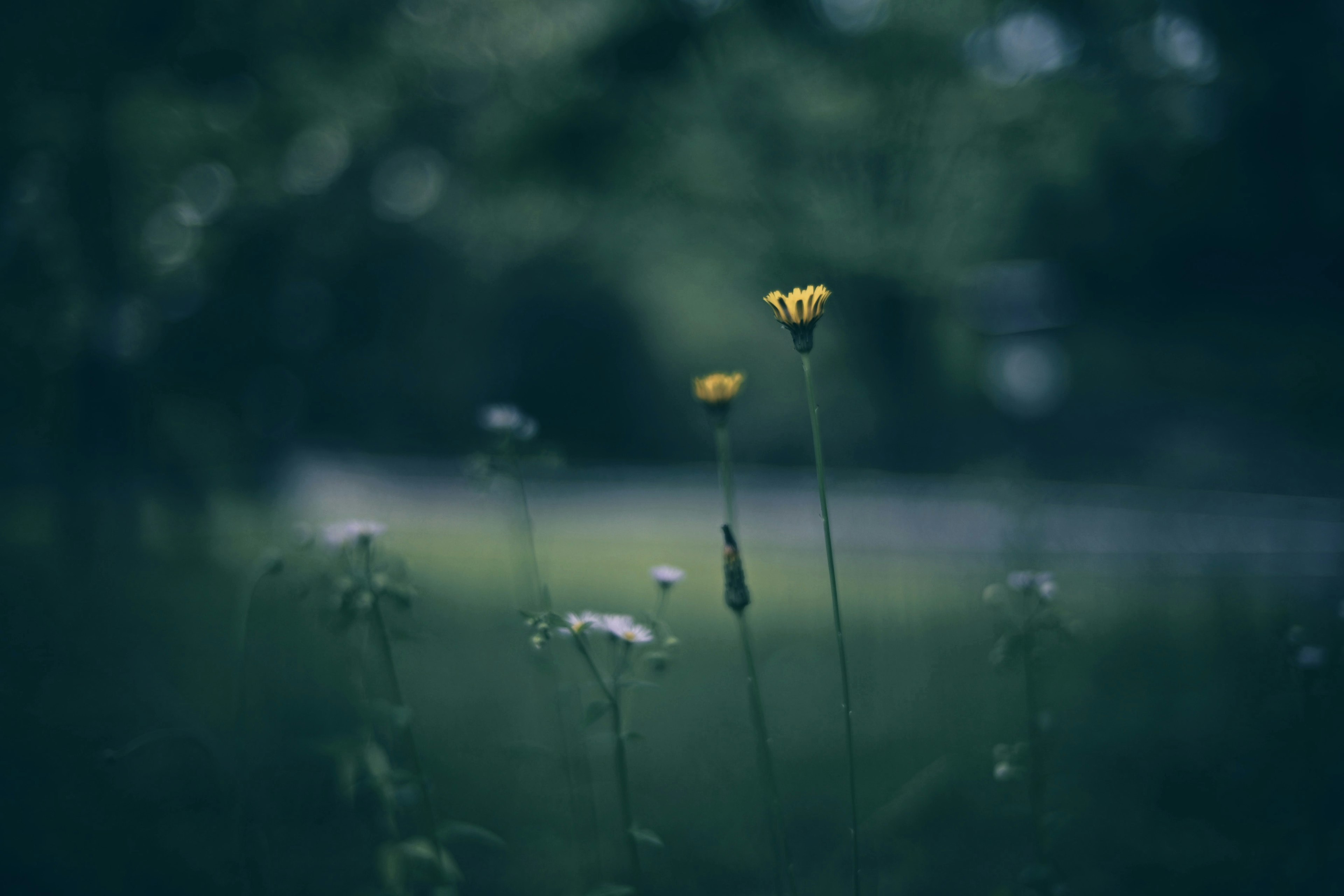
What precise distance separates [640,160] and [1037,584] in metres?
3.01

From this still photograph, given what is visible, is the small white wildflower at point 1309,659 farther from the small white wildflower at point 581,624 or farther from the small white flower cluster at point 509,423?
the small white flower cluster at point 509,423

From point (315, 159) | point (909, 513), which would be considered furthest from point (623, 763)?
point (909, 513)

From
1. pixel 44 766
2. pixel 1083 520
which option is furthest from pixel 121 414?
pixel 1083 520

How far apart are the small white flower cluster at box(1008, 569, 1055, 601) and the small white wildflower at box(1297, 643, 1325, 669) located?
496mm

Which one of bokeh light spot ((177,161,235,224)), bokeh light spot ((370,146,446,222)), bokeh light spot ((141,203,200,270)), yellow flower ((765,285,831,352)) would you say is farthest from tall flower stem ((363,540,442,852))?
bokeh light spot ((370,146,446,222))

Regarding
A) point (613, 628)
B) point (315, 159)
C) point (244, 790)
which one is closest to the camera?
point (613, 628)

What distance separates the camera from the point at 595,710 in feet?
3.97

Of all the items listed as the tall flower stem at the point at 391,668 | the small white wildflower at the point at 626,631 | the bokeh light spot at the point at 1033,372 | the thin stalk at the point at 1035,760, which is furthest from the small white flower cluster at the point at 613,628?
the bokeh light spot at the point at 1033,372

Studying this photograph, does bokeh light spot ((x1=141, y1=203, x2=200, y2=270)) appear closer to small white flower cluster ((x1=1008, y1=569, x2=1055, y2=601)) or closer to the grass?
the grass

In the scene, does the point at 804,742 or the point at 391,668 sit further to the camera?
the point at 804,742

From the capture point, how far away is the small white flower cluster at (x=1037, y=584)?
56.9 inches

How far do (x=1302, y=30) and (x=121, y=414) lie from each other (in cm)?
603

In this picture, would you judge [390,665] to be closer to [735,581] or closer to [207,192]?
[735,581]

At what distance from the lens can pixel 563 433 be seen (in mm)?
12258
